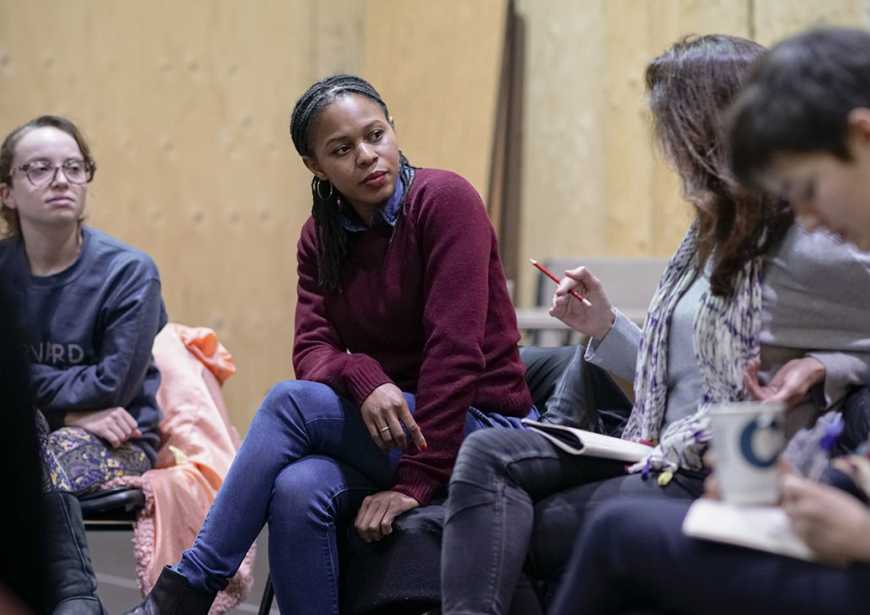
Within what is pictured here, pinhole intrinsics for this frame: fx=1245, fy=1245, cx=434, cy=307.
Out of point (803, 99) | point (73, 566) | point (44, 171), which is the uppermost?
point (803, 99)

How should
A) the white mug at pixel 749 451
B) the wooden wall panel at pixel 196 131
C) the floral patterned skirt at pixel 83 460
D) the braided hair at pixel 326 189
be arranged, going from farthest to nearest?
the wooden wall panel at pixel 196 131, the floral patterned skirt at pixel 83 460, the braided hair at pixel 326 189, the white mug at pixel 749 451

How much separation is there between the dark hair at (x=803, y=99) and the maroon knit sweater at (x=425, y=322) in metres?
0.91

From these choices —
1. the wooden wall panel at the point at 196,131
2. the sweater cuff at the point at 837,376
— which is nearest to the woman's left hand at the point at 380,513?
the sweater cuff at the point at 837,376

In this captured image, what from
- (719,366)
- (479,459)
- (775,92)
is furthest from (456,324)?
(775,92)

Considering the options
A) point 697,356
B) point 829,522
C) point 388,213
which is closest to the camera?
point 829,522

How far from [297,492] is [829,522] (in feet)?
3.52

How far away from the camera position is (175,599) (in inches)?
82.8

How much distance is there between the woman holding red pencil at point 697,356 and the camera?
1703 millimetres

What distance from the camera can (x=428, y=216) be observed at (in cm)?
221

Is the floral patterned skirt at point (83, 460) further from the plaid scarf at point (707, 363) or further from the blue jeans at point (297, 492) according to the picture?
the plaid scarf at point (707, 363)

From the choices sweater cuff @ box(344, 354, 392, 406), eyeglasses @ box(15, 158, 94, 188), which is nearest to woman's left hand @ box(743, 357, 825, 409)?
sweater cuff @ box(344, 354, 392, 406)

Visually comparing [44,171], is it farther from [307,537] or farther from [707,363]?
[707,363]

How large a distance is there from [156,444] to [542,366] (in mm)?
977

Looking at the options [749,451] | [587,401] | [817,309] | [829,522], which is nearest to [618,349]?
[587,401]
